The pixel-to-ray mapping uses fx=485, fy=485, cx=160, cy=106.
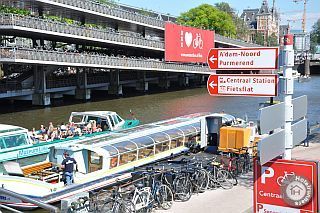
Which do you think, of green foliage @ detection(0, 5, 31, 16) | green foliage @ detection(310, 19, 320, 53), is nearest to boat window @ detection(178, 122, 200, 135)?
green foliage @ detection(0, 5, 31, 16)

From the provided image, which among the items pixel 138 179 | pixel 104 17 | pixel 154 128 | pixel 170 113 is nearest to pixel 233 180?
pixel 138 179

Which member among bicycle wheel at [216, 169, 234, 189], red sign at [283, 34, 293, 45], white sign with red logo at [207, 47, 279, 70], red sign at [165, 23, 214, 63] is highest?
red sign at [165, 23, 214, 63]

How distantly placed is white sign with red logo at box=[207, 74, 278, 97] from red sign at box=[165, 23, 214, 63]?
58528mm

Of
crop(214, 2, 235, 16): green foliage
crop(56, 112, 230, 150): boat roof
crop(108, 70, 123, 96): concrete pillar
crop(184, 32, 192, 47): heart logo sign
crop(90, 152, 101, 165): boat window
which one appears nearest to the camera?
crop(90, 152, 101, 165): boat window

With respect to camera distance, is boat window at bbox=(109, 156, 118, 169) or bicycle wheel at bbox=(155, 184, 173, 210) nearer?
bicycle wheel at bbox=(155, 184, 173, 210)

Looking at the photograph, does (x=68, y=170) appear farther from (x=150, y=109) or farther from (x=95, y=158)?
(x=150, y=109)

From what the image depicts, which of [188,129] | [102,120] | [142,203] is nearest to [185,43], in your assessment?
[102,120]

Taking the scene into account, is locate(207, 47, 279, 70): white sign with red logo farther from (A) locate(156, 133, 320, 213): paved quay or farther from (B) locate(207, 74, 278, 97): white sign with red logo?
(A) locate(156, 133, 320, 213): paved quay

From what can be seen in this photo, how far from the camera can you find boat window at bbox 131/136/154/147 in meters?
20.3

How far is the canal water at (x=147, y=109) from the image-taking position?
4128 cm

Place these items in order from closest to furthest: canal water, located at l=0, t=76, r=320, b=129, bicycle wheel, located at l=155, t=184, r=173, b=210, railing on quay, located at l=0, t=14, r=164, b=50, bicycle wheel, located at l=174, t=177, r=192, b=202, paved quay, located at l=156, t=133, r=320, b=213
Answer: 1. paved quay, located at l=156, t=133, r=320, b=213
2. bicycle wheel, located at l=155, t=184, r=173, b=210
3. bicycle wheel, located at l=174, t=177, r=192, b=202
4. railing on quay, located at l=0, t=14, r=164, b=50
5. canal water, located at l=0, t=76, r=320, b=129

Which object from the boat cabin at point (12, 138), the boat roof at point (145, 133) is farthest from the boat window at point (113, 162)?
the boat cabin at point (12, 138)

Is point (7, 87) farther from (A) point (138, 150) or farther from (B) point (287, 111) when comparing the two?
(B) point (287, 111)

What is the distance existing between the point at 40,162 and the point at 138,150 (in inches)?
185
